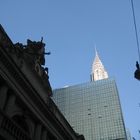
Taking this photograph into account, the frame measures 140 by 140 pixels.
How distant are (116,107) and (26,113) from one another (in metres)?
93.6

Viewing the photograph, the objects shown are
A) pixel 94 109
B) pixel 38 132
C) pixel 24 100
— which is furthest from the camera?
pixel 94 109

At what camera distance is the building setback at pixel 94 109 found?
338ft

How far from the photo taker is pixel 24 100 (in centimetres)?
2016

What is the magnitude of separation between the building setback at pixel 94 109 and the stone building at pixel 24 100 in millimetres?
77850

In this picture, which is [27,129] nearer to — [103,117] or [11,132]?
[11,132]

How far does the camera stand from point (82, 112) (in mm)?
115688

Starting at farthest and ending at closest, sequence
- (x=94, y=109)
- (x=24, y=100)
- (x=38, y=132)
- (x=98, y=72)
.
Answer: (x=98, y=72)
(x=94, y=109)
(x=38, y=132)
(x=24, y=100)

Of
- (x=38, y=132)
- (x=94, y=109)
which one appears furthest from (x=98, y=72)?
(x=38, y=132)

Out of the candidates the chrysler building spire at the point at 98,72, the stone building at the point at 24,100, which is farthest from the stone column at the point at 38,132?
the chrysler building spire at the point at 98,72

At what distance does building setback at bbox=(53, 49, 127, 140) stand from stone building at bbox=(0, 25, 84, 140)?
77850 millimetres

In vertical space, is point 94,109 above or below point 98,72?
below

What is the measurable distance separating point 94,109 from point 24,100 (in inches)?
3838

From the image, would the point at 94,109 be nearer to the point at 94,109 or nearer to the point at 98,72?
the point at 94,109

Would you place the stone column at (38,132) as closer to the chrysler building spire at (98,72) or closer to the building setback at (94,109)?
the building setback at (94,109)
